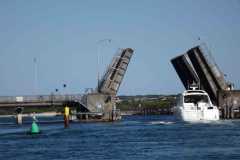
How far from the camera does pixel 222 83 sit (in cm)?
6316

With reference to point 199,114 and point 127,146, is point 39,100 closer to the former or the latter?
point 199,114

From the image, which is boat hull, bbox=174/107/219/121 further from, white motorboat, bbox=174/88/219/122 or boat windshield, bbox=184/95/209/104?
boat windshield, bbox=184/95/209/104

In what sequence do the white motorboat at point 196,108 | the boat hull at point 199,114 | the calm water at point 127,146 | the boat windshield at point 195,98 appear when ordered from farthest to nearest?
1. the boat windshield at point 195,98
2. the white motorboat at point 196,108
3. the boat hull at point 199,114
4. the calm water at point 127,146

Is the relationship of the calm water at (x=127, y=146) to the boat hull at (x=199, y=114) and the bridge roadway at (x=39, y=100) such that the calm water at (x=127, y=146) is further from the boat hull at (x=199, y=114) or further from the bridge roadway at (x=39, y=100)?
the bridge roadway at (x=39, y=100)

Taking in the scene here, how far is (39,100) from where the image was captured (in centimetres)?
7294

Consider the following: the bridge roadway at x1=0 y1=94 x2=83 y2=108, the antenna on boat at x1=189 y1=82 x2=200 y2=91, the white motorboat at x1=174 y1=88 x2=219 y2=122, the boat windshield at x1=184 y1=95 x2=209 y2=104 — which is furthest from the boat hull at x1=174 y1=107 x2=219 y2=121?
the bridge roadway at x1=0 y1=94 x2=83 y2=108

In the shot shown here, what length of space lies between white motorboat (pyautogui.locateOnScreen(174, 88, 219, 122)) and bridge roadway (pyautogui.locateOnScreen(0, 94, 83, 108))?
11322mm

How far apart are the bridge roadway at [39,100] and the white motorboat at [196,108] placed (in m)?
11.3

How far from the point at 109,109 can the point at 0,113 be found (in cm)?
10988

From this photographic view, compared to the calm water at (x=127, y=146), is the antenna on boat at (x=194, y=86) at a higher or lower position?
higher

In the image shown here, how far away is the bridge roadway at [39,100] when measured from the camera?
236 ft

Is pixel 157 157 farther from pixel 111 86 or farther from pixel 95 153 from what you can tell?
pixel 111 86

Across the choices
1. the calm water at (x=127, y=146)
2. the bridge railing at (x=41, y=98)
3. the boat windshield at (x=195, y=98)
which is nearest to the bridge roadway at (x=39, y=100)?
the bridge railing at (x=41, y=98)

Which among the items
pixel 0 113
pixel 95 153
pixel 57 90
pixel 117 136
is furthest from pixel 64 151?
pixel 0 113
